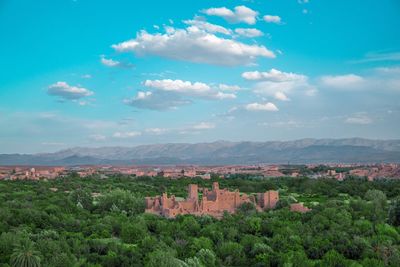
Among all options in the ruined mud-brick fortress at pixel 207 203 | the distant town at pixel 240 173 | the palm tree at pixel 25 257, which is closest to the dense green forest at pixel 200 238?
the palm tree at pixel 25 257

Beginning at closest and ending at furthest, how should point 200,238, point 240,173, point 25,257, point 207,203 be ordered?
point 25,257 → point 200,238 → point 207,203 → point 240,173

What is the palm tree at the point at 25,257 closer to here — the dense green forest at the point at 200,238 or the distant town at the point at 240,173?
the dense green forest at the point at 200,238

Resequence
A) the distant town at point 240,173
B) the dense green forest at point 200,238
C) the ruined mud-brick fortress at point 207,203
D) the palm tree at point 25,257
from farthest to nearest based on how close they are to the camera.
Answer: the distant town at point 240,173, the ruined mud-brick fortress at point 207,203, the dense green forest at point 200,238, the palm tree at point 25,257

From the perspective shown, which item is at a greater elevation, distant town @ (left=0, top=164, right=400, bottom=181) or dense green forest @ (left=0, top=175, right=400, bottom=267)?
distant town @ (left=0, top=164, right=400, bottom=181)

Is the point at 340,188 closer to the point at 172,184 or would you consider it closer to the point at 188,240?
the point at 172,184

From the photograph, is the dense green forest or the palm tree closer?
the palm tree

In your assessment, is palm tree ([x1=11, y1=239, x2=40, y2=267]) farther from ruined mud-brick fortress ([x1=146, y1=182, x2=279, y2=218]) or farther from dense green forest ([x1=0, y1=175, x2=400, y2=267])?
ruined mud-brick fortress ([x1=146, y1=182, x2=279, y2=218])

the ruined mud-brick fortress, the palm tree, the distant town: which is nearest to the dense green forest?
the palm tree

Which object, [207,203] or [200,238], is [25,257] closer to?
[200,238]

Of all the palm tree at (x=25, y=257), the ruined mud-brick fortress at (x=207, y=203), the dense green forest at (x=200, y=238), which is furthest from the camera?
the ruined mud-brick fortress at (x=207, y=203)

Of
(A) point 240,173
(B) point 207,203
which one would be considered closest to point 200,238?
(B) point 207,203
